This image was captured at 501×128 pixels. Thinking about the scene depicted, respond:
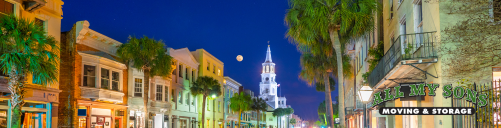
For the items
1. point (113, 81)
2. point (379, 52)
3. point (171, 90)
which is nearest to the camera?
point (379, 52)

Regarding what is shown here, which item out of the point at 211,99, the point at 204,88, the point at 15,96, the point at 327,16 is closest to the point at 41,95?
the point at 15,96

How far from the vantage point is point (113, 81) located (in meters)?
29.4

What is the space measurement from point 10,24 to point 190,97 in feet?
98.5

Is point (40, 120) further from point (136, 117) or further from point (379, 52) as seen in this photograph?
point (379, 52)

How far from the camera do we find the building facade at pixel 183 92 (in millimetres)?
40500

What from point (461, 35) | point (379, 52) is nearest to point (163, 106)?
point (379, 52)

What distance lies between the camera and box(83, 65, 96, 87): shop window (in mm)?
26639

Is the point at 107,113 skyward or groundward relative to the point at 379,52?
groundward

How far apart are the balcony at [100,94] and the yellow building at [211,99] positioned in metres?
18.9

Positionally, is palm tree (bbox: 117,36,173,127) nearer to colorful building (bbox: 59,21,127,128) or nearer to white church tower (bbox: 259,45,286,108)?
colorful building (bbox: 59,21,127,128)

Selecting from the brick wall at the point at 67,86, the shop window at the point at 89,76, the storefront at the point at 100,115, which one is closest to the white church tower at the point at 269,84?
the storefront at the point at 100,115

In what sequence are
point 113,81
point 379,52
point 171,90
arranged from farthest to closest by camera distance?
point 171,90 < point 113,81 < point 379,52

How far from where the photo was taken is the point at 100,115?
1104 inches

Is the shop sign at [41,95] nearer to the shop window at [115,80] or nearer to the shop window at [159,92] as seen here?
the shop window at [115,80]
